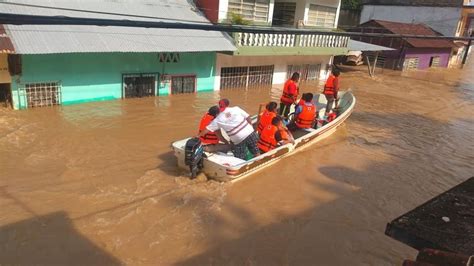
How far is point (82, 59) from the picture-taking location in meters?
12.0

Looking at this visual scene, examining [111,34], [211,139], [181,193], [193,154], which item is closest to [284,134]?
[211,139]

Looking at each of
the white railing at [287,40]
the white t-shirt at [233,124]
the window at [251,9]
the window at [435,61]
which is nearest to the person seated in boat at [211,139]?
the white t-shirt at [233,124]

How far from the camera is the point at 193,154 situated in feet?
24.3

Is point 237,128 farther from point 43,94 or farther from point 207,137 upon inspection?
point 43,94

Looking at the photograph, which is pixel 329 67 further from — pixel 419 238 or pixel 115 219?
pixel 419 238

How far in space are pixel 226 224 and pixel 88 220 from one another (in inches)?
89.9

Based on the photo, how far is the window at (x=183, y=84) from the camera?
569 inches

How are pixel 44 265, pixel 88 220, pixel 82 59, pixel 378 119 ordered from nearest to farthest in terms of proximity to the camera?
1. pixel 44 265
2. pixel 88 220
3. pixel 82 59
4. pixel 378 119

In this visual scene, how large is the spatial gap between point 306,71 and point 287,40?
4.00 meters

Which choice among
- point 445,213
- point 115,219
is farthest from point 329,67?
point 445,213

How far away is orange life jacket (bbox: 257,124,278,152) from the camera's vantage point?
8.33 meters

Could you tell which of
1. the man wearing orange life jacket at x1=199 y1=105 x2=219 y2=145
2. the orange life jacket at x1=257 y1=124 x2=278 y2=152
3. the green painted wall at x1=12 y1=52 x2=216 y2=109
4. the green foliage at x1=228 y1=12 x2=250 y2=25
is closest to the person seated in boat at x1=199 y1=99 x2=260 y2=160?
the man wearing orange life jacket at x1=199 y1=105 x2=219 y2=145

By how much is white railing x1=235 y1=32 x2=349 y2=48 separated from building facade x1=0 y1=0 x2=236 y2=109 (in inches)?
27.4

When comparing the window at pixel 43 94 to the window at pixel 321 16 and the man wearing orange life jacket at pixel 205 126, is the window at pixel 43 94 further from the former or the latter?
the window at pixel 321 16
